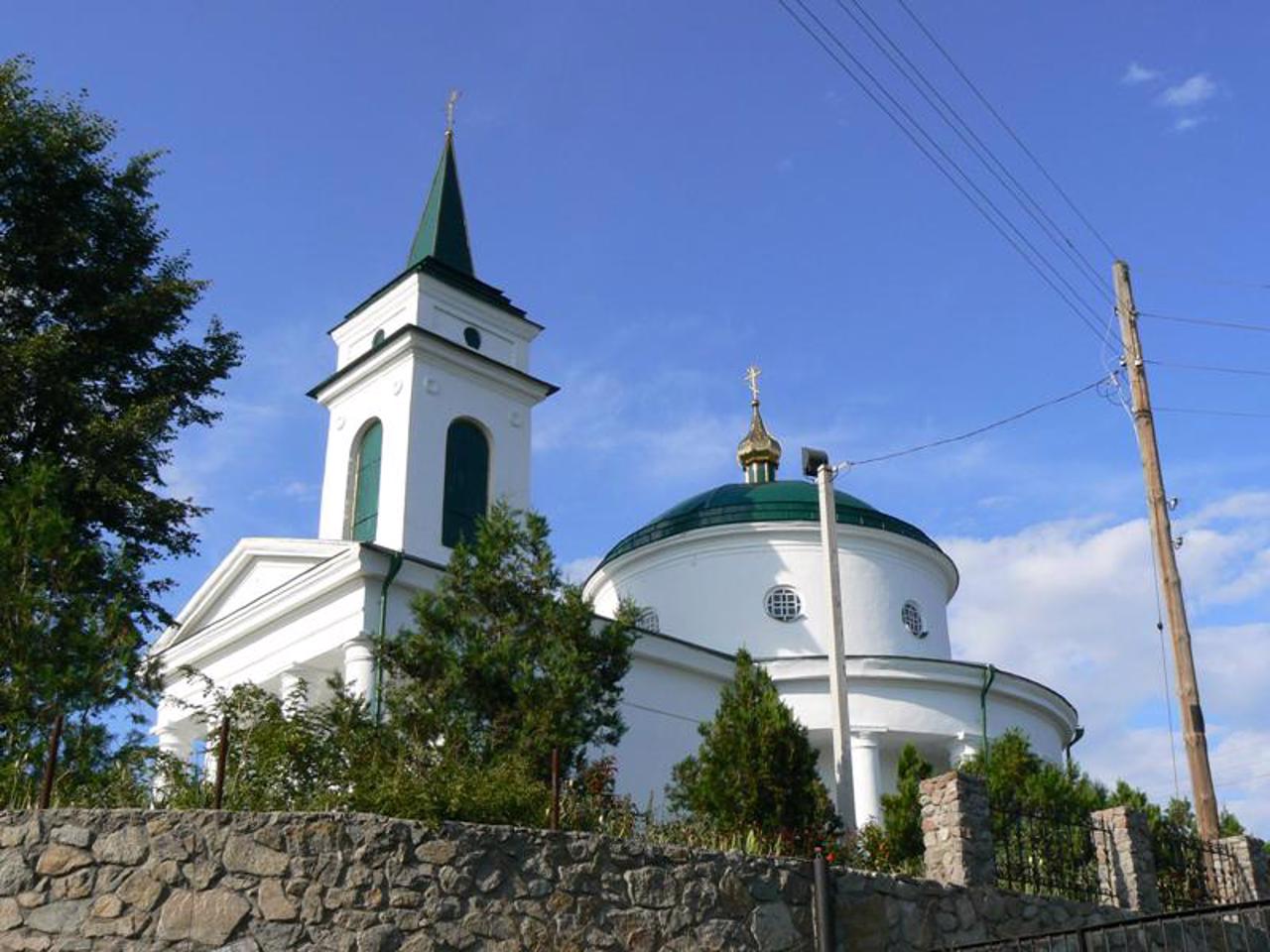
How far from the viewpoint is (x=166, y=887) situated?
934 cm

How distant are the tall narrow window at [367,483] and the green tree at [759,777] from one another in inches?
443

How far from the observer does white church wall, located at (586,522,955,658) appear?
27.4 meters

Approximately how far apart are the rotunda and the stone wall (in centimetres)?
1262

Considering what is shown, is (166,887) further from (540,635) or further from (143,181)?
(143,181)

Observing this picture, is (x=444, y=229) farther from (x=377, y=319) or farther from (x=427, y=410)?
(x=427, y=410)

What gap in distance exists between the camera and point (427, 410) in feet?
86.4

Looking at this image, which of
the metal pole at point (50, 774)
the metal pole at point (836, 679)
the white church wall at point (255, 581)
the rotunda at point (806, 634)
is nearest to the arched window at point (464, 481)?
the white church wall at point (255, 581)

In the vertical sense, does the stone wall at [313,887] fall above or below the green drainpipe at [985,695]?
below

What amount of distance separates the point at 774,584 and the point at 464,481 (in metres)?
6.51

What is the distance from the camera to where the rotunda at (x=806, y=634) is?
79.6 ft

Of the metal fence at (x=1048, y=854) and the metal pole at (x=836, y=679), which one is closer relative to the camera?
the metal fence at (x=1048, y=854)

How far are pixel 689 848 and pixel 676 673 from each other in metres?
13.9

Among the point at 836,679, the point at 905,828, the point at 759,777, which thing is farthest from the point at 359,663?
the point at 905,828

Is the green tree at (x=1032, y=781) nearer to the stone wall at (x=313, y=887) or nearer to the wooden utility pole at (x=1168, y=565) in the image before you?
the wooden utility pole at (x=1168, y=565)
